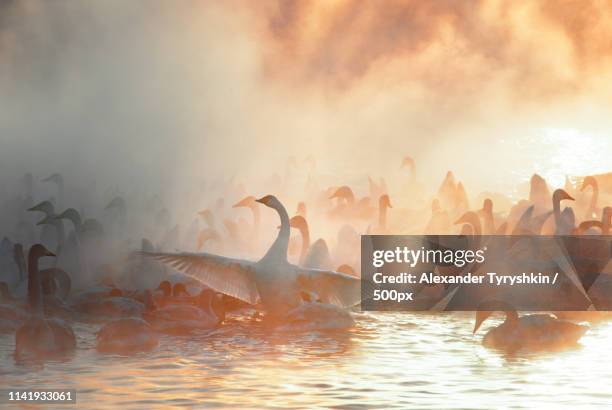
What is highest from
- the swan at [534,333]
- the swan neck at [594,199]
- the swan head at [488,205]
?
the swan neck at [594,199]

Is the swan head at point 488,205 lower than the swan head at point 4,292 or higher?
higher

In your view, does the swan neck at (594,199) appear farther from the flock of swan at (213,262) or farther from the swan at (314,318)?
the swan at (314,318)

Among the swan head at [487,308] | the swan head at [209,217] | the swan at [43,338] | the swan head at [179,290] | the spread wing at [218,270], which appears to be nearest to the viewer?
the swan at [43,338]

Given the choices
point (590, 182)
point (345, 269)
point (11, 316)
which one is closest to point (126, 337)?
point (11, 316)

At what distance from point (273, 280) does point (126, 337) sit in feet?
6.97

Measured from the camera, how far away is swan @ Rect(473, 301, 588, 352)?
485 inches

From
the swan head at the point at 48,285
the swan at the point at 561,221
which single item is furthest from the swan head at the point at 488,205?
the swan head at the point at 48,285

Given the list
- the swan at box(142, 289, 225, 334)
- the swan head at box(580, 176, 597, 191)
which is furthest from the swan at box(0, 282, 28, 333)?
the swan head at box(580, 176, 597, 191)

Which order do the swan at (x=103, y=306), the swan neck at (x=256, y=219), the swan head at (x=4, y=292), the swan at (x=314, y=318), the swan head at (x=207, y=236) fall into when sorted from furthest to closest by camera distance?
the swan neck at (x=256, y=219), the swan head at (x=207, y=236), the swan head at (x=4, y=292), the swan at (x=103, y=306), the swan at (x=314, y=318)

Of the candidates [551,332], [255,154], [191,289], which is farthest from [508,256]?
[255,154]

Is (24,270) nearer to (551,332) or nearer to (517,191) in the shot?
(551,332)

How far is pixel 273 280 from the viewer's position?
1359cm

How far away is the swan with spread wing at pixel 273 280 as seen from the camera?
13391 mm

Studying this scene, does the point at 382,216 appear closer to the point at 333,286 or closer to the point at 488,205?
the point at 488,205
